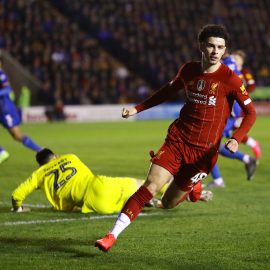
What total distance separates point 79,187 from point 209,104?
257 centimetres

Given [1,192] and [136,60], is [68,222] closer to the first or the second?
[1,192]

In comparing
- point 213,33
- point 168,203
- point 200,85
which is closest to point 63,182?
point 168,203

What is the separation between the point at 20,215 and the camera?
909cm

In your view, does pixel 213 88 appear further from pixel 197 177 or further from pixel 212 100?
pixel 197 177

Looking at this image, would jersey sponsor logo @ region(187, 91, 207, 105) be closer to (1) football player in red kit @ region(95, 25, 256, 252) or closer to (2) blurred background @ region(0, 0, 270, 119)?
(1) football player in red kit @ region(95, 25, 256, 252)

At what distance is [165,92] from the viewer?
281 inches

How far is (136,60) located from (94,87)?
388 cm

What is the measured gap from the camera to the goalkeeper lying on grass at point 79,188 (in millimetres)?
8805

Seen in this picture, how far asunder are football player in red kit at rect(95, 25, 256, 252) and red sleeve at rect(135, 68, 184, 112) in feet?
0.06

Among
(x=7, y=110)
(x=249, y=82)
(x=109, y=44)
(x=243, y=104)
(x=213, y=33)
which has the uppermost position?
(x=213, y=33)

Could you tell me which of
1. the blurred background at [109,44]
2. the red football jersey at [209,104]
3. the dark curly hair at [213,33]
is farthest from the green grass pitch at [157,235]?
the blurred background at [109,44]

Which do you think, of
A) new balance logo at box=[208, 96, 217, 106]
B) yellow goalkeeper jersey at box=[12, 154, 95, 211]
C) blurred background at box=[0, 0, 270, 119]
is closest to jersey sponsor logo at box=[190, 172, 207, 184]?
new balance logo at box=[208, 96, 217, 106]

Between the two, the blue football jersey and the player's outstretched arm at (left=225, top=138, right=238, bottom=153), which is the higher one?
the player's outstretched arm at (left=225, top=138, right=238, bottom=153)

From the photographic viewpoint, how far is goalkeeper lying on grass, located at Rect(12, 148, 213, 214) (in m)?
8.80
